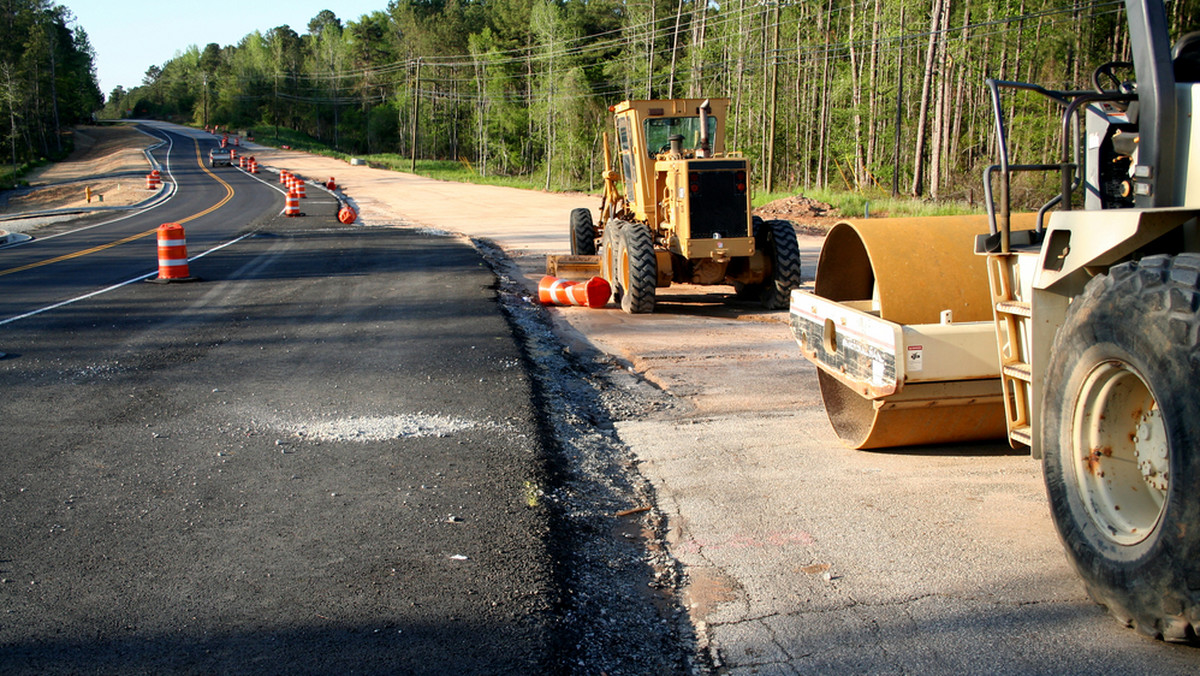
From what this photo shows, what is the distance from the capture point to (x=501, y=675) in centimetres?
328

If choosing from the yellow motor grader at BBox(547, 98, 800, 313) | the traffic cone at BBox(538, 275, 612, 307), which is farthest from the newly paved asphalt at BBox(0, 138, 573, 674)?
the yellow motor grader at BBox(547, 98, 800, 313)

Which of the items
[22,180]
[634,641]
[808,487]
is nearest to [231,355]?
[808,487]

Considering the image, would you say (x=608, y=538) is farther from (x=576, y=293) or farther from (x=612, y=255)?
(x=612, y=255)

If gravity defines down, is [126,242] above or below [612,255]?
above

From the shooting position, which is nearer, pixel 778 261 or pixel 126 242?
pixel 778 261

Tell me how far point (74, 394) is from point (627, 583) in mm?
5833

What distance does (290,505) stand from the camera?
507 centimetres

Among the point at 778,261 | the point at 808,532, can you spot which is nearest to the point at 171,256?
the point at 778,261

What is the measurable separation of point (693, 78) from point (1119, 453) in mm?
54102

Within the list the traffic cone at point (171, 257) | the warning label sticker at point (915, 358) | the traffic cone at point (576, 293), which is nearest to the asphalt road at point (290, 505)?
the warning label sticker at point (915, 358)

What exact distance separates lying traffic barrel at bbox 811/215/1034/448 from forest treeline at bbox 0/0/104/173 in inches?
2703

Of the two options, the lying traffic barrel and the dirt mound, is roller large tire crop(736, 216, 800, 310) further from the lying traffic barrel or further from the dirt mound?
the dirt mound

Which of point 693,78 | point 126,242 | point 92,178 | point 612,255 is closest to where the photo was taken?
point 612,255

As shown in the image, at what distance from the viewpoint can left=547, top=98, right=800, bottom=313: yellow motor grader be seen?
12664 mm
